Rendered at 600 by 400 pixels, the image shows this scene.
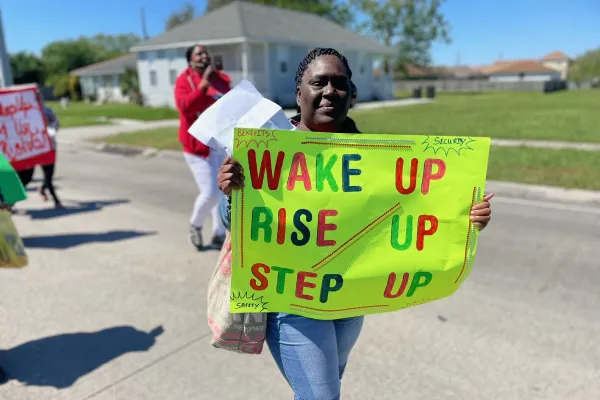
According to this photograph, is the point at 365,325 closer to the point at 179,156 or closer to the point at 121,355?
the point at 121,355

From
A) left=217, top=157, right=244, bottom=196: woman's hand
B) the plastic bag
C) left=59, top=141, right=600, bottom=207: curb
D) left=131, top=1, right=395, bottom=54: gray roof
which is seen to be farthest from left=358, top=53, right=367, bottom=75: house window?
left=217, top=157, right=244, bottom=196: woman's hand

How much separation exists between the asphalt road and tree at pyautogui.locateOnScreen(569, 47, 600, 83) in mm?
101781

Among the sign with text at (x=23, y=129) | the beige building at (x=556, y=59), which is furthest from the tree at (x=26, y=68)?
the beige building at (x=556, y=59)

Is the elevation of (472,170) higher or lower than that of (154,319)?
higher

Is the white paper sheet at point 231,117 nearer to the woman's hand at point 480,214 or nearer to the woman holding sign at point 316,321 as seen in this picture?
the woman holding sign at point 316,321

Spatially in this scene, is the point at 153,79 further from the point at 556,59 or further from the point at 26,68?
the point at 556,59

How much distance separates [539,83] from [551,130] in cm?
3971

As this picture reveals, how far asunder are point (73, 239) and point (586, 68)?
10973 cm

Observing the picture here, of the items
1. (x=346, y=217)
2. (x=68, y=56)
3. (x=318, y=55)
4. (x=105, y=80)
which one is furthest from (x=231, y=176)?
(x=68, y=56)

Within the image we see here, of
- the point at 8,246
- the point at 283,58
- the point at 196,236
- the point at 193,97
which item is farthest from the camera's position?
the point at 283,58

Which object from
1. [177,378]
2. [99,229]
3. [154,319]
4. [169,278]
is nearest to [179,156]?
[99,229]

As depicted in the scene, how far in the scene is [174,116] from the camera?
25109 mm

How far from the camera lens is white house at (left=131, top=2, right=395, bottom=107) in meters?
28.0

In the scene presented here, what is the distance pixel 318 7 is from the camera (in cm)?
5778
